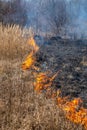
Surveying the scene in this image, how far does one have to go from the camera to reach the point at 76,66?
7.38 meters

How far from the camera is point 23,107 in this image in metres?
5.65

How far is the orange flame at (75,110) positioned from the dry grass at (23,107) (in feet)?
0.44

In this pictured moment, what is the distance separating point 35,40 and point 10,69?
8.88ft

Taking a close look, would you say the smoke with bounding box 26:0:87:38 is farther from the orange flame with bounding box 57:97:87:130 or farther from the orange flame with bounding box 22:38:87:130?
the orange flame with bounding box 57:97:87:130

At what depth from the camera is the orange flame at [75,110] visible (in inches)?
197

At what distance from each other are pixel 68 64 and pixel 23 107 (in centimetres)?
223

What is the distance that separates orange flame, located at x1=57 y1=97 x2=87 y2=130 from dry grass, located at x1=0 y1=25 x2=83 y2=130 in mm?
135

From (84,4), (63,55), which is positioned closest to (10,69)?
(63,55)

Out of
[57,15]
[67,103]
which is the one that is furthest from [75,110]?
[57,15]

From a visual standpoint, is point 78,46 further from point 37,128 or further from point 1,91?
point 37,128

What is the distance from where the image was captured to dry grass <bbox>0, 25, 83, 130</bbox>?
16.0ft

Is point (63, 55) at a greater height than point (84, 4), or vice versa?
point (84, 4)

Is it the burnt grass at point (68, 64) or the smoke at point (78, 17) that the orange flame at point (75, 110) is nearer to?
the burnt grass at point (68, 64)

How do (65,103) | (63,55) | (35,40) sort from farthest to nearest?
(35,40) → (63,55) → (65,103)
